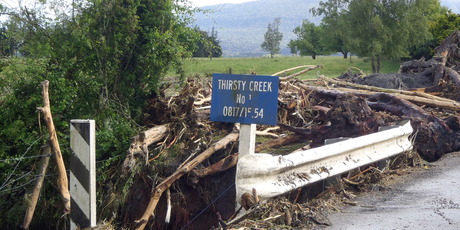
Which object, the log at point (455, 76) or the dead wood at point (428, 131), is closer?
the dead wood at point (428, 131)

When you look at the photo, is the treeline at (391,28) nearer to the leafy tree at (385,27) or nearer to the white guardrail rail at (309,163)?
the leafy tree at (385,27)

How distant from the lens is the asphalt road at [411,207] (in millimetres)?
5734

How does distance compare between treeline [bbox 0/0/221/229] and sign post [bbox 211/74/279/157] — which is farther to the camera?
treeline [bbox 0/0/221/229]

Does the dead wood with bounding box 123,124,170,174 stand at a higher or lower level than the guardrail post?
lower

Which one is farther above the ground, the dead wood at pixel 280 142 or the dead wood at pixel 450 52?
the dead wood at pixel 450 52

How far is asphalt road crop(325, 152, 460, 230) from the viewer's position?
5.73 meters

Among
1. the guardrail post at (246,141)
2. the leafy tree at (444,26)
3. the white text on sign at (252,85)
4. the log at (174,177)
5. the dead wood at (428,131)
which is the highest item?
the leafy tree at (444,26)

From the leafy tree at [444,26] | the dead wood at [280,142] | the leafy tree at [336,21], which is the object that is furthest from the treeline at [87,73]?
the leafy tree at [336,21]

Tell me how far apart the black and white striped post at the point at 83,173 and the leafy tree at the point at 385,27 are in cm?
4136

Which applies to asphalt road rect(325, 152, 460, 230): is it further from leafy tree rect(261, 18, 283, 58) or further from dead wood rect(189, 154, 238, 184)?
leafy tree rect(261, 18, 283, 58)

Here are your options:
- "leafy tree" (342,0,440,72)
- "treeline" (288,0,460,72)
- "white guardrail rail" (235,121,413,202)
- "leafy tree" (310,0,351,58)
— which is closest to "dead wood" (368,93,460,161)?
"white guardrail rail" (235,121,413,202)

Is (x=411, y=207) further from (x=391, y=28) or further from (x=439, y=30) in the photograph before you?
(x=391, y=28)

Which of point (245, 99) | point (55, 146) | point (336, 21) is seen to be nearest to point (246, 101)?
point (245, 99)

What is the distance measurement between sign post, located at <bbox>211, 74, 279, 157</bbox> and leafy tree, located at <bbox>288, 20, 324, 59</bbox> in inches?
3523
